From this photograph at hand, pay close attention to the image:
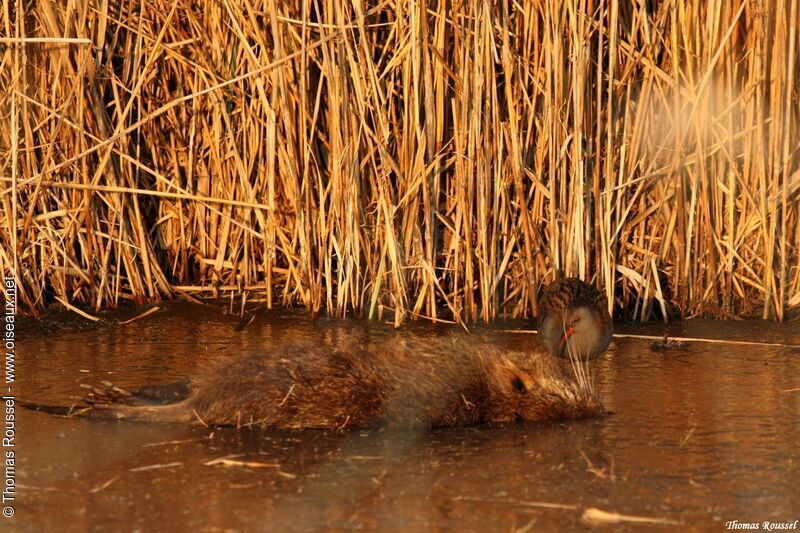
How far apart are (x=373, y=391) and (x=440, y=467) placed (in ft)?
2.23

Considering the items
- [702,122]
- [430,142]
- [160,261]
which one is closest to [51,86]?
[160,261]

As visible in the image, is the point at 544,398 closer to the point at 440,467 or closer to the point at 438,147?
the point at 440,467

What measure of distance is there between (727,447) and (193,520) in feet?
7.00

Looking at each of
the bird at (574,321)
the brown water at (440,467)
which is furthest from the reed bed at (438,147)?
the brown water at (440,467)

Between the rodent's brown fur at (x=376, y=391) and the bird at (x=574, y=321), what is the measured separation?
100 cm

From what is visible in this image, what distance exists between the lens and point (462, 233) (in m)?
7.32

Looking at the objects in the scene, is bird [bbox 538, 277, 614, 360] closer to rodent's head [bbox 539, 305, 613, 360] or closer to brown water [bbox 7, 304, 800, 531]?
rodent's head [bbox 539, 305, 613, 360]

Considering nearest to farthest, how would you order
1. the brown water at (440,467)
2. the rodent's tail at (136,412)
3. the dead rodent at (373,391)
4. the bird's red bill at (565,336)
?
the brown water at (440,467) < the dead rodent at (373,391) < the rodent's tail at (136,412) < the bird's red bill at (565,336)

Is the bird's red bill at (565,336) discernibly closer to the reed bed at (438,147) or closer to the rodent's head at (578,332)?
the rodent's head at (578,332)

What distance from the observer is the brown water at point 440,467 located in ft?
12.5

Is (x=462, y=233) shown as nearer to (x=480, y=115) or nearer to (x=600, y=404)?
(x=480, y=115)

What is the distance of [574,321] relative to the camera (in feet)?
20.3

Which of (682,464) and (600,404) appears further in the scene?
(600,404)

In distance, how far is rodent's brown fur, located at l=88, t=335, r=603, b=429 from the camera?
4.96 m
